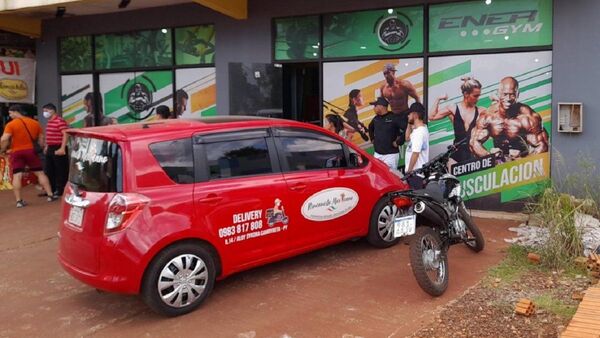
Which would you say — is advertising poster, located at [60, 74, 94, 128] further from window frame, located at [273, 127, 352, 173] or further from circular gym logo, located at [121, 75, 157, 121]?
window frame, located at [273, 127, 352, 173]

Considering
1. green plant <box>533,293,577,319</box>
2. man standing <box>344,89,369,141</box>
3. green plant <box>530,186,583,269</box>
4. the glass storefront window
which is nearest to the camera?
green plant <box>533,293,577,319</box>

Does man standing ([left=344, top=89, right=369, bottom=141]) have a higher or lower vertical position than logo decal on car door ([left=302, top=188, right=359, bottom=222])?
higher

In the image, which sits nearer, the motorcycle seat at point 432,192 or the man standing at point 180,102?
the motorcycle seat at point 432,192

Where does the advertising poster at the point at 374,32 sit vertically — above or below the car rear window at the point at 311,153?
above

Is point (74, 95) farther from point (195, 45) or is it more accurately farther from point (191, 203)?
point (191, 203)

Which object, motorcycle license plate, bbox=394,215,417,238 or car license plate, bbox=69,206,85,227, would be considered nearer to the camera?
car license plate, bbox=69,206,85,227

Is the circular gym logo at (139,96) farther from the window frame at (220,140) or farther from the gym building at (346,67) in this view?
the window frame at (220,140)

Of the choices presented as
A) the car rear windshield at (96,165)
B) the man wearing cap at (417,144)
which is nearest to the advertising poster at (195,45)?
the man wearing cap at (417,144)

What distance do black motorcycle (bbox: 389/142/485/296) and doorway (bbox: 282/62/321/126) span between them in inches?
192

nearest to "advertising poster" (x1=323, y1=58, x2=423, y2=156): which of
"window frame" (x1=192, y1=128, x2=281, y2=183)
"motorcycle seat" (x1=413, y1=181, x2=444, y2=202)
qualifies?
"motorcycle seat" (x1=413, y1=181, x2=444, y2=202)

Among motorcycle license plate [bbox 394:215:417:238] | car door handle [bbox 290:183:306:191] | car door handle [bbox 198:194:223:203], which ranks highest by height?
car door handle [bbox 290:183:306:191]

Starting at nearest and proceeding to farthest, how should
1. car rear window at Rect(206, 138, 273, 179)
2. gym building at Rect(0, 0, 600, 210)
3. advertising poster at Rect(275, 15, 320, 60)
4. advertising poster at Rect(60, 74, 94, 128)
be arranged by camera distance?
1. car rear window at Rect(206, 138, 273, 179)
2. gym building at Rect(0, 0, 600, 210)
3. advertising poster at Rect(275, 15, 320, 60)
4. advertising poster at Rect(60, 74, 94, 128)

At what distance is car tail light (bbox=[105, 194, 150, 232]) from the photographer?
478 centimetres

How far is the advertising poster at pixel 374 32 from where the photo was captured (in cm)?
898
